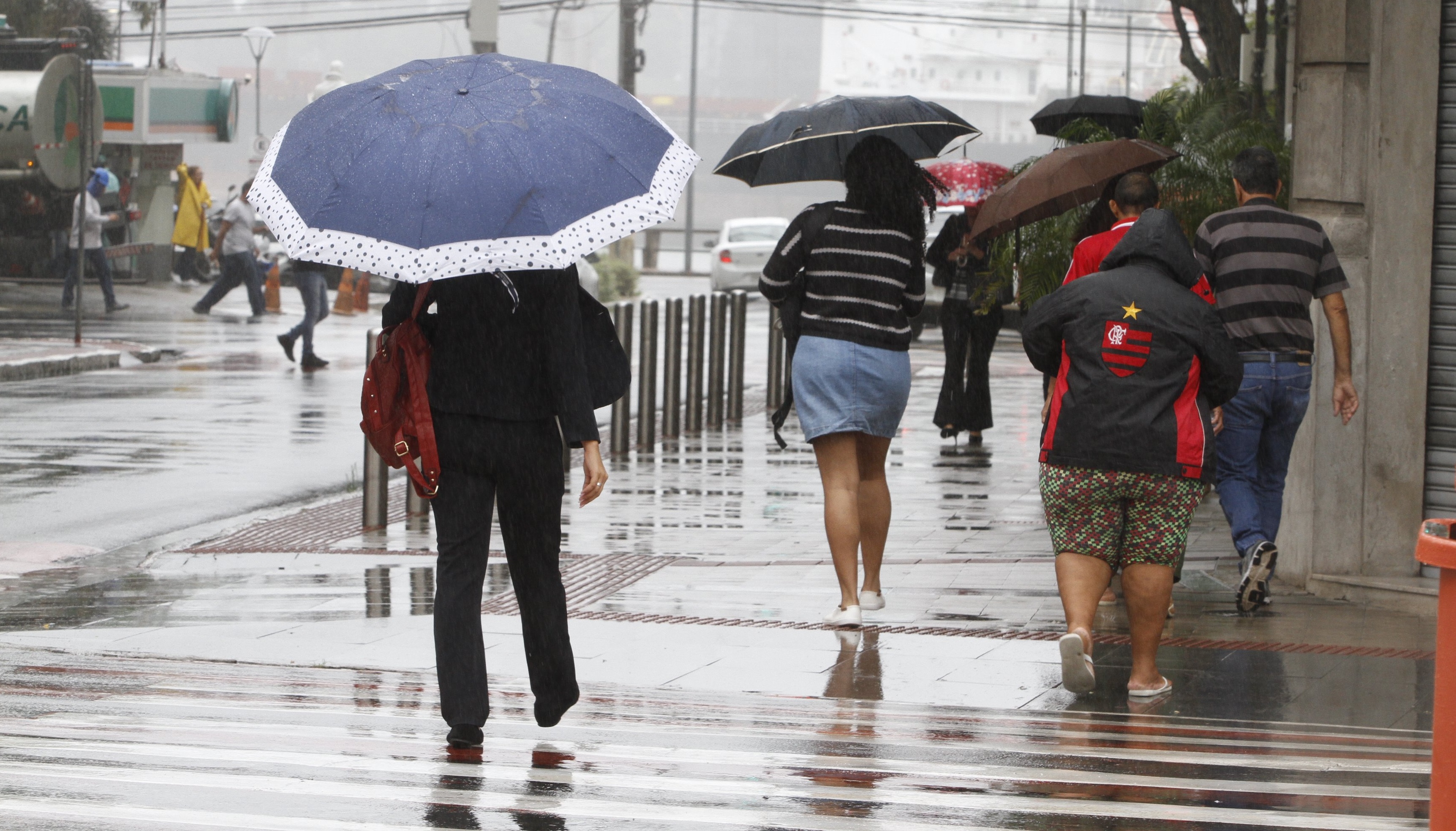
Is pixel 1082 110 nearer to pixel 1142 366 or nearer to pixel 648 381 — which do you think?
pixel 648 381

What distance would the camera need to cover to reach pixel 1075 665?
19.3ft

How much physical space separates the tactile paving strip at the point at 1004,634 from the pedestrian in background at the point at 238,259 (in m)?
17.9

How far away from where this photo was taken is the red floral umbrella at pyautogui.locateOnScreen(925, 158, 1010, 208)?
14.4 metres

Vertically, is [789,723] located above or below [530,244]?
below

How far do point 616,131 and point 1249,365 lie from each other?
3.64 m

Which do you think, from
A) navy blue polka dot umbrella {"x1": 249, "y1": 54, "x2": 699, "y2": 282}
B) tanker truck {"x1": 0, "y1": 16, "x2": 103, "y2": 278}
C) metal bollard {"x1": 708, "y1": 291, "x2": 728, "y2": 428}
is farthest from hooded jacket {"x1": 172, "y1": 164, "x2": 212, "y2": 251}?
navy blue polka dot umbrella {"x1": 249, "y1": 54, "x2": 699, "y2": 282}

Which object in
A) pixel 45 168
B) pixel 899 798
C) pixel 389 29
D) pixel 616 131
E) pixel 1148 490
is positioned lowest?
pixel 899 798

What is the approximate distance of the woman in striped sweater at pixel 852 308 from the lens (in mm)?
7301

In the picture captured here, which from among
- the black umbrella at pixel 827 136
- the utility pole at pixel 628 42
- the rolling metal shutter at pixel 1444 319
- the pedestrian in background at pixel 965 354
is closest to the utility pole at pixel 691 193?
the utility pole at pixel 628 42

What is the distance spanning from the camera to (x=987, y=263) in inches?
502

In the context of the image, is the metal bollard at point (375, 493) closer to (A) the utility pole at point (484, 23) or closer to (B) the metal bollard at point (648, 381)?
(B) the metal bollard at point (648, 381)

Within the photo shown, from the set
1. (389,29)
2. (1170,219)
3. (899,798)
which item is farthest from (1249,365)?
(389,29)

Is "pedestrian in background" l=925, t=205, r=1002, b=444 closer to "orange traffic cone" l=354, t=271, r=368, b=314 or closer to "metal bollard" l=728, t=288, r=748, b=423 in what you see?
"metal bollard" l=728, t=288, r=748, b=423

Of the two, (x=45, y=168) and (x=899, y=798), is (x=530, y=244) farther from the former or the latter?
(x=45, y=168)
